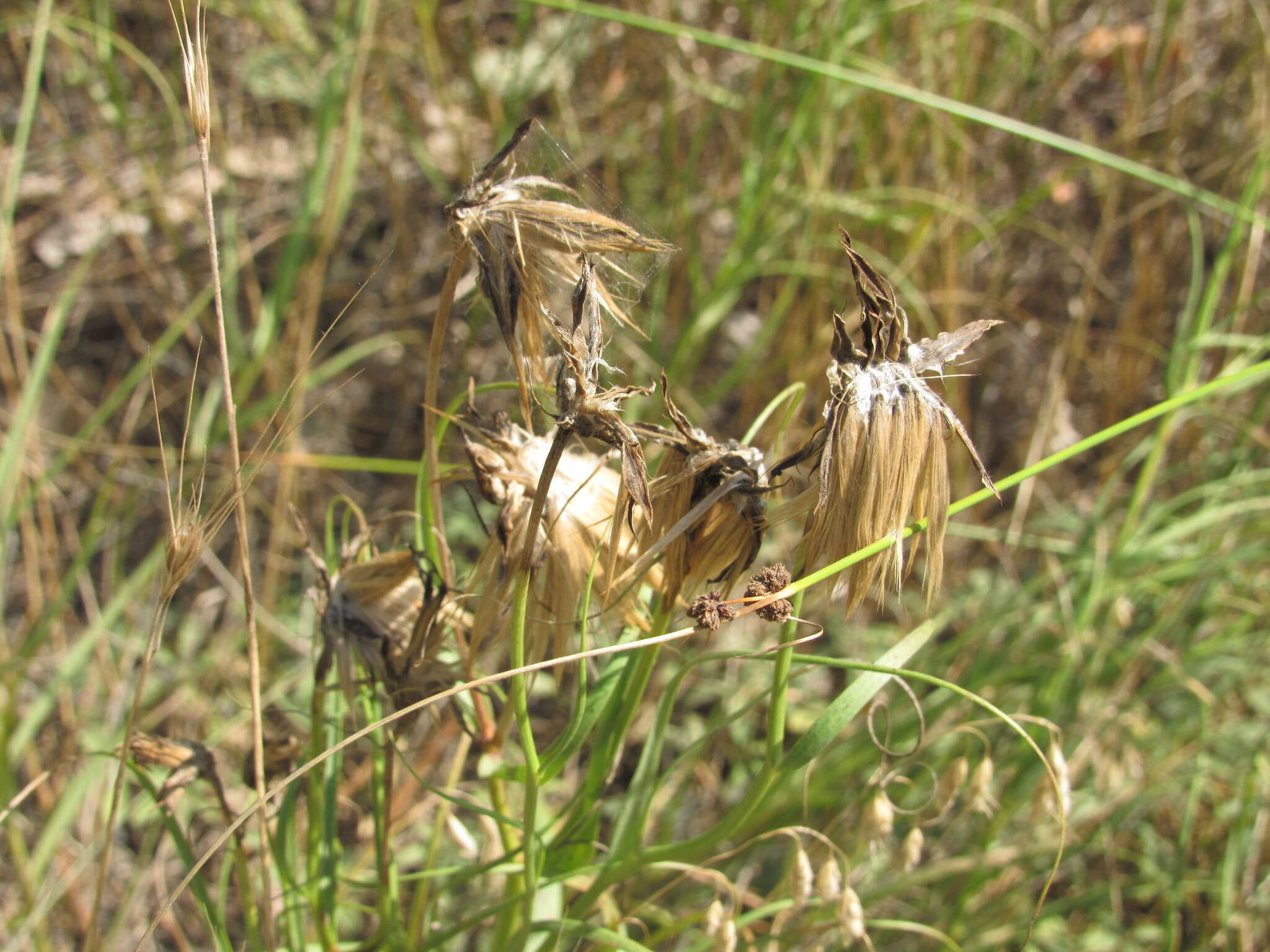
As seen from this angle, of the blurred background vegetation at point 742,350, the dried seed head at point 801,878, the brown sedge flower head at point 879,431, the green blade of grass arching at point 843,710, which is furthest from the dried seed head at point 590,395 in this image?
the blurred background vegetation at point 742,350

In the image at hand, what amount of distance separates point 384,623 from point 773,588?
13.6 inches

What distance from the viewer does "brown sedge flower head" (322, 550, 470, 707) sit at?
31.6 inches

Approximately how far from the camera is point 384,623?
81 cm

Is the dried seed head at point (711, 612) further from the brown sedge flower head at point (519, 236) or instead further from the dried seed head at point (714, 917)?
the dried seed head at point (714, 917)

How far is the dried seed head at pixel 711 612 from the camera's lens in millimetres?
615

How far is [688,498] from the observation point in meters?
0.71

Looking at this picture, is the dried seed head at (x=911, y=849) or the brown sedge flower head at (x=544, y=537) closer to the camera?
the brown sedge flower head at (x=544, y=537)

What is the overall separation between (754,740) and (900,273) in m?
0.99

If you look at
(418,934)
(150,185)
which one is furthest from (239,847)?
(150,185)

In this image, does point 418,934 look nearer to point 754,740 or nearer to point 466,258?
point 466,258

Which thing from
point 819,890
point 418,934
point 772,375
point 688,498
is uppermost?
point 688,498

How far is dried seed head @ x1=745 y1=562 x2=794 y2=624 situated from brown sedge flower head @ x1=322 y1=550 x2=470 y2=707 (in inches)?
10.9

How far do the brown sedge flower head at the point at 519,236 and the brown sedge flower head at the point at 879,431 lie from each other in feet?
0.53

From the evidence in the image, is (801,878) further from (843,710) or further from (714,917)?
(843,710)
